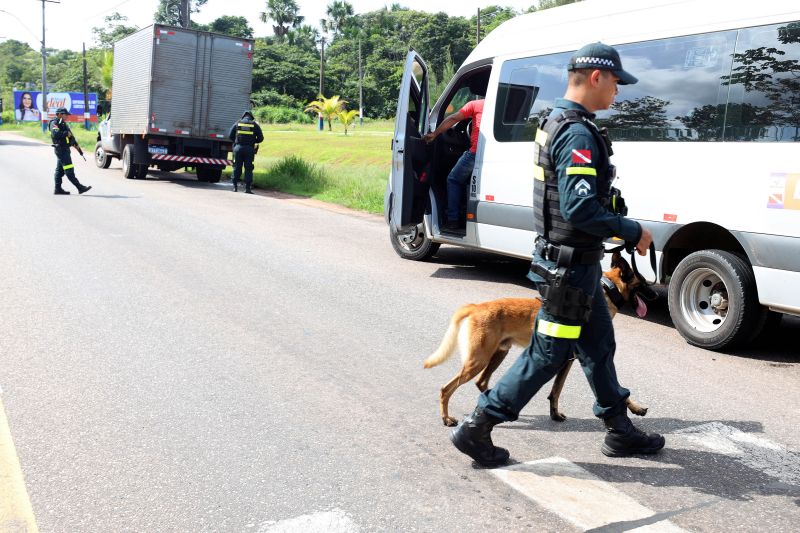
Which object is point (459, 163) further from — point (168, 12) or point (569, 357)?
point (168, 12)

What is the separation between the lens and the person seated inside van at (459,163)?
27.9 feet

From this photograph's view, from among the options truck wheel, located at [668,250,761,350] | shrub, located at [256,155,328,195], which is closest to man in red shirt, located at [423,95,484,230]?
truck wheel, located at [668,250,761,350]

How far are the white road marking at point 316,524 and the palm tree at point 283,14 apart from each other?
103m

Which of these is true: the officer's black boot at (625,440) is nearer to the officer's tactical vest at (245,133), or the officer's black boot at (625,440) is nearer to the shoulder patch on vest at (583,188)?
the shoulder patch on vest at (583,188)

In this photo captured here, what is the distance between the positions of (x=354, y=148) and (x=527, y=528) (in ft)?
108

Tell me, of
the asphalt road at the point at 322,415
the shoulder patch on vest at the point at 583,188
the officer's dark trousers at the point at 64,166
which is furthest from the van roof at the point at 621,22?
the officer's dark trousers at the point at 64,166

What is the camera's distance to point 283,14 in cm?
10138

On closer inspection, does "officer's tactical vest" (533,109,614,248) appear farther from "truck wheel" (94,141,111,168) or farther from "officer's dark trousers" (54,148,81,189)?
"truck wheel" (94,141,111,168)

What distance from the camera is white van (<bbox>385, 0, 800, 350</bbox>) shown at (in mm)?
5543

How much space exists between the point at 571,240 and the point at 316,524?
64.5 inches

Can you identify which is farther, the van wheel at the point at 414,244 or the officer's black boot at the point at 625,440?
the van wheel at the point at 414,244

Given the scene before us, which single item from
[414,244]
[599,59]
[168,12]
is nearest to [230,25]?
[168,12]

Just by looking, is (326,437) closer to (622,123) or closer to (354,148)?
(622,123)

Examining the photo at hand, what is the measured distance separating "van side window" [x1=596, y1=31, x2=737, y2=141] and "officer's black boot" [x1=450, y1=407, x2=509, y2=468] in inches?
135
